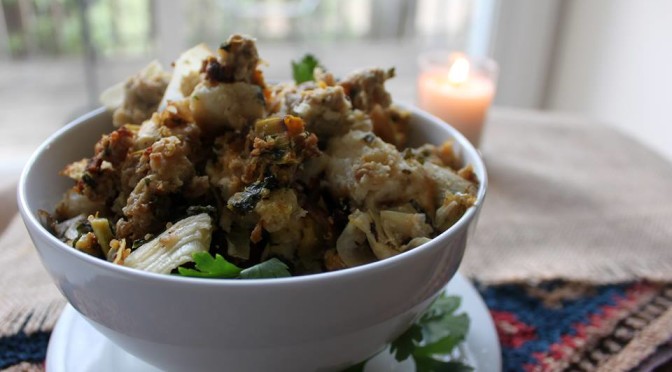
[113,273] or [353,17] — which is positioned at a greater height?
[113,273]

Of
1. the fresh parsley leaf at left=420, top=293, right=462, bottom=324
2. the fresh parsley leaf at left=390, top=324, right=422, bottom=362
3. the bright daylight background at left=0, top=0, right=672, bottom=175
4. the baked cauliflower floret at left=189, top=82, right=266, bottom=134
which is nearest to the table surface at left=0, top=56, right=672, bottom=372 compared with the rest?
the fresh parsley leaf at left=420, top=293, right=462, bottom=324

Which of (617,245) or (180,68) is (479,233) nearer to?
(617,245)

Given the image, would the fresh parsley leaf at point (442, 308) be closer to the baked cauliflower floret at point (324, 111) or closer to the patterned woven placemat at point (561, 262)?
the patterned woven placemat at point (561, 262)

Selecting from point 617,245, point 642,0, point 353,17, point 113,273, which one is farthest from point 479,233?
point 353,17

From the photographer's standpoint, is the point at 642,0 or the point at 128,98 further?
the point at 642,0

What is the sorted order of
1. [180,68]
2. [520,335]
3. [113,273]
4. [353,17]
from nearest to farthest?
[113,273]
[180,68]
[520,335]
[353,17]

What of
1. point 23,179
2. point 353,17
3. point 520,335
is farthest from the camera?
point 353,17

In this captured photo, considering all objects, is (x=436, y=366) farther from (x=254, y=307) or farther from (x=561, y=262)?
(x=561, y=262)
